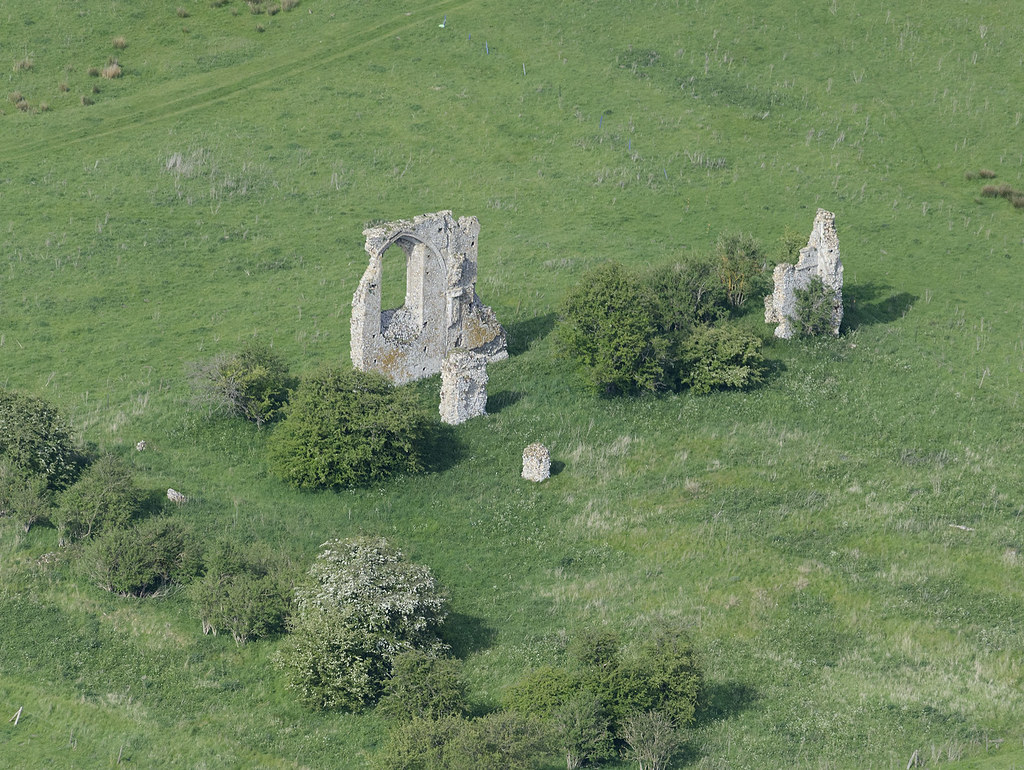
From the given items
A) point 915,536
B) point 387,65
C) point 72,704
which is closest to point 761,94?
point 387,65

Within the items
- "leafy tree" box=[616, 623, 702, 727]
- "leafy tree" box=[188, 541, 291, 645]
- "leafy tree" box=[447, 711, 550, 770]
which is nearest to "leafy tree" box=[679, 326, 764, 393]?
"leafy tree" box=[616, 623, 702, 727]

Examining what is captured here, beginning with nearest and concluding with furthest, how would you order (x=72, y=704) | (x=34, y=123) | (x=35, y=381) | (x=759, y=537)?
(x=72, y=704)
(x=759, y=537)
(x=35, y=381)
(x=34, y=123)

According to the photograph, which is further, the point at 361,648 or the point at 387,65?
the point at 387,65

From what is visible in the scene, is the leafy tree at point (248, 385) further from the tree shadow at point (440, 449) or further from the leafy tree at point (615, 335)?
the leafy tree at point (615, 335)

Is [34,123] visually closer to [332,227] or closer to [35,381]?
[332,227]

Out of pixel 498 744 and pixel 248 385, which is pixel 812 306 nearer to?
pixel 248 385

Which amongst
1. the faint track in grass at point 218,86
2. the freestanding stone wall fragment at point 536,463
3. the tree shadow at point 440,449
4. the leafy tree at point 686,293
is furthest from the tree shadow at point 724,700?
the faint track in grass at point 218,86
